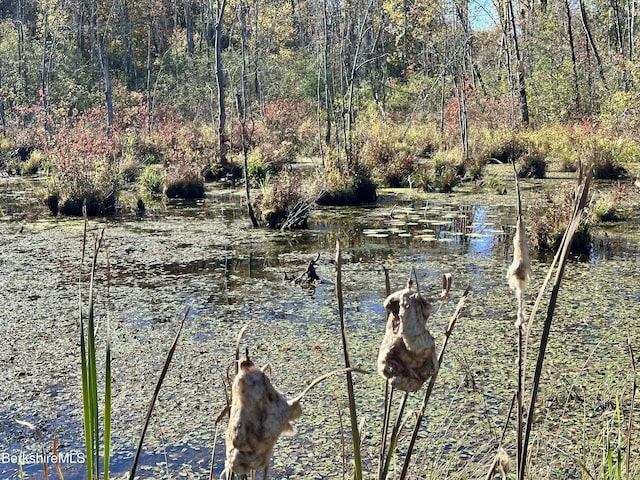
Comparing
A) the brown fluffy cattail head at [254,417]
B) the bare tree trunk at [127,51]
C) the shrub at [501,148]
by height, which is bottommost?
the brown fluffy cattail head at [254,417]

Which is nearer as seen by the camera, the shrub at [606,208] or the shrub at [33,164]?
the shrub at [606,208]

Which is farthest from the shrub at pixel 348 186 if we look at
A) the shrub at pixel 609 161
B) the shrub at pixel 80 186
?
the shrub at pixel 609 161

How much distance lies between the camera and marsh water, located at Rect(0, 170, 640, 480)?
8.59 feet

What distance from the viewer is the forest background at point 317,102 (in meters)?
10.9

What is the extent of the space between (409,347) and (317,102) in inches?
655

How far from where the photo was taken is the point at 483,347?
12.3 ft

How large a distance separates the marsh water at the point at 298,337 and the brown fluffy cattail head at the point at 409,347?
270 mm

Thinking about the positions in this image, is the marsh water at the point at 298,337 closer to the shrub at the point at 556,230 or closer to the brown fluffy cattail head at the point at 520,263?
the shrub at the point at 556,230

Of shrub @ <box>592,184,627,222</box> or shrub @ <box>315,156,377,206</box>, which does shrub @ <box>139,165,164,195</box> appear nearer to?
shrub @ <box>315,156,377,206</box>

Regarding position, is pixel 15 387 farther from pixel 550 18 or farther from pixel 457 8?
pixel 550 18

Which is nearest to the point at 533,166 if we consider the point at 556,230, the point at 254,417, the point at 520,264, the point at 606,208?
the point at 606,208

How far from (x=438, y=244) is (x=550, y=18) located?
1475cm

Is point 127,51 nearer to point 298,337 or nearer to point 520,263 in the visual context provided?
point 298,337

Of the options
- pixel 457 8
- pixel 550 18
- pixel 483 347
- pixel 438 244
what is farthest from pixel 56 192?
pixel 550 18
